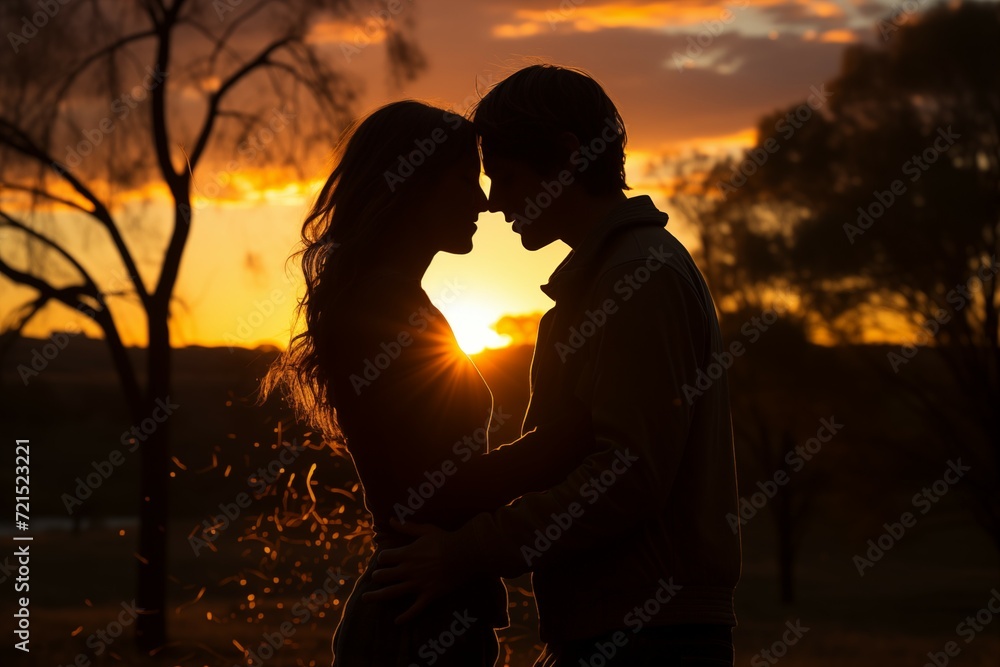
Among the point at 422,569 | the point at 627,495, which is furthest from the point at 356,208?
the point at 627,495

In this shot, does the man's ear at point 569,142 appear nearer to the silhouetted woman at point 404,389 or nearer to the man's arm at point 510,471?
the silhouetted woman at point 404,389

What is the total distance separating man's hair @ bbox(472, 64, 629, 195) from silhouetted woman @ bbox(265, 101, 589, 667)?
157 millimetres

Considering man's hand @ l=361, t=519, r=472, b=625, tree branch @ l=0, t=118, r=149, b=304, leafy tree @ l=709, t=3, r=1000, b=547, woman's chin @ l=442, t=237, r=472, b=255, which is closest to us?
man's hand @ l=361, t=519, r=472, b=625

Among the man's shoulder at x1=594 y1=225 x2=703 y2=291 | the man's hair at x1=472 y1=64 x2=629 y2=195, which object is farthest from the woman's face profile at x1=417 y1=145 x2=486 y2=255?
the man's shoulder at x1=594 y1=225 x2=703 y2=291

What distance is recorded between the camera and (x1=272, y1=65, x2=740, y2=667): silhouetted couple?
7.79 feet

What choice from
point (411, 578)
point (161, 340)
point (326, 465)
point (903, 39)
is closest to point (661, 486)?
point (411, 578)

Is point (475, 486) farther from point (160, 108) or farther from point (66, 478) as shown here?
point (66, 478)

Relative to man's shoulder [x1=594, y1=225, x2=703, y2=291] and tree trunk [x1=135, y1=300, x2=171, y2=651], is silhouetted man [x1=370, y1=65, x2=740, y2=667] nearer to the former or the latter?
man's shoulder [x1=594, y1=225, x2=703, y2=291]

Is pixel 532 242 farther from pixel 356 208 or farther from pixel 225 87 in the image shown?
pixel 225 87

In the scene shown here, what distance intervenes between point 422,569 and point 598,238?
89 centimetres

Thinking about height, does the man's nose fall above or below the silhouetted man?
above

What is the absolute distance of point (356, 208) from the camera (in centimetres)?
275

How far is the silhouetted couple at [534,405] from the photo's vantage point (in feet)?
7.79

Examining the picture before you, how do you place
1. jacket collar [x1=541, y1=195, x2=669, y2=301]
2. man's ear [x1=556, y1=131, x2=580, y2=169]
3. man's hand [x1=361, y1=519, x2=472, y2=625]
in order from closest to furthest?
man's hand [x1=361, y1=519, x2=472, y2=625] < jacket collar [x1=541, y1=195, x2=669, y2=301] < man's ear [x1=556, y1=131, x2=580, y2=169]
